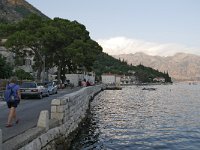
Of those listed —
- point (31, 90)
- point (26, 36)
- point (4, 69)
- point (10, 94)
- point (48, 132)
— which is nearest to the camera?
point (48, 132)

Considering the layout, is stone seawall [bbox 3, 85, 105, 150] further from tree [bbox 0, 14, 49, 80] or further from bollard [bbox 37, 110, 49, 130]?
tree [bbox 0, 14, 49, 80]

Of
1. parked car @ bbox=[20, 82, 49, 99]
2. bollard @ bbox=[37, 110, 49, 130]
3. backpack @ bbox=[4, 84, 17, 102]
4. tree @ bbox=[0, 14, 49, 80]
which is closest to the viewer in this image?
bollard @ bbox=[37, 110, 49, 130]

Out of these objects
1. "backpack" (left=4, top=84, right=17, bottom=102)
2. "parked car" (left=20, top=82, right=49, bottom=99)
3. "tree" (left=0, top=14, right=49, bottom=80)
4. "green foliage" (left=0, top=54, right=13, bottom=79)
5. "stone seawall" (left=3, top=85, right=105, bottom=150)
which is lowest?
"stone seawall" (left=3, top=85, right=105, bottom=150)

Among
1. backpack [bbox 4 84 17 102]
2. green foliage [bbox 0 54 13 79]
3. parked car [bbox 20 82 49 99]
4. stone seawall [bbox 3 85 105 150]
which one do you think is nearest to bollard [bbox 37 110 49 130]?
stone seawall [bbox 3 85 105 150]

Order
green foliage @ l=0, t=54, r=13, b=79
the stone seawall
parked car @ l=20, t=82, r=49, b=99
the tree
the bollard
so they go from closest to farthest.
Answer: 1. the stone seawall
2. the bollard
3. parked car @ l=20, t=82, r=49, b=99
4. green foliage @ l=0, t=54, r=13, b=79
5. the tree

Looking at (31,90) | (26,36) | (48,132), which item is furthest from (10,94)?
(26,36)

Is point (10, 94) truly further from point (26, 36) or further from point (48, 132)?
point (26, 36)

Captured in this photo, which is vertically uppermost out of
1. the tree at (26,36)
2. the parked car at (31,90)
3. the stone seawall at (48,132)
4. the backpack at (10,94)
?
the tree at (26,36)

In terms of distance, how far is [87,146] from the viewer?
822 inches

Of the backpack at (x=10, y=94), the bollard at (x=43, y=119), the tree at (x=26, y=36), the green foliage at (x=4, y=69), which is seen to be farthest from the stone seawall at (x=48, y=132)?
the tree at (x=26, y=36)

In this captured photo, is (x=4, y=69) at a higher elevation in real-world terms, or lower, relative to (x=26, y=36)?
lower

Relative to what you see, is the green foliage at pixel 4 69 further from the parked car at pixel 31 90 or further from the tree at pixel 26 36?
the parked car at pixel 31 90

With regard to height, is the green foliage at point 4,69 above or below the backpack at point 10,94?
above

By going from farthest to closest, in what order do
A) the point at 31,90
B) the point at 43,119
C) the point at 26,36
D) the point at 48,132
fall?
the point at 26,36, the point at 31,90, the point at 48,132, the point at 43,119
